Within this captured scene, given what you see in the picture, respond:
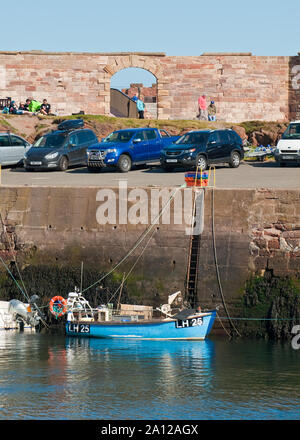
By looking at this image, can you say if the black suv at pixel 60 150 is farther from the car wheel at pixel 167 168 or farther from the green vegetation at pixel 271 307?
the green vegetation at pixel 271 307

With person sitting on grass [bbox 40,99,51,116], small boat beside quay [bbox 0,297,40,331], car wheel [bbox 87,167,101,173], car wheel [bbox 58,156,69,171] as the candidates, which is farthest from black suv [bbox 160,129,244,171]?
person sitting on grass [bbox 40,99,51,116]

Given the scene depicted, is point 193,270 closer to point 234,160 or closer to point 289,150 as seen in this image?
point 289,150

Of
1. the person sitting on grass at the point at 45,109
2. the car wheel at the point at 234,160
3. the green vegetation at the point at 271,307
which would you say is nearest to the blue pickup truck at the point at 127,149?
the car wheel at the point at 234,160

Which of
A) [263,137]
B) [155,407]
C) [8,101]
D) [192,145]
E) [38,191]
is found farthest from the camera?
[8,101]

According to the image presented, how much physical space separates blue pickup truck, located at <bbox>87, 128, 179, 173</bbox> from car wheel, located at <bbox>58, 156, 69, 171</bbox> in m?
1.12

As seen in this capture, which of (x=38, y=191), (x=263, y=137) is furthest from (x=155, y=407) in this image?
(x=263, y=137)

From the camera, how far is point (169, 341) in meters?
26.7

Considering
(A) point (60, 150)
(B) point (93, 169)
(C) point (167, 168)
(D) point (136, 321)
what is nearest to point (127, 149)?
(B) point (93, 169)

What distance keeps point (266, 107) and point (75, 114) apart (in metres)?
10.0

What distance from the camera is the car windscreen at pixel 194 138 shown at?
119ft

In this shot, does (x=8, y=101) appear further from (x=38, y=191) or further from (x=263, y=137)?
(x=38, y=191)

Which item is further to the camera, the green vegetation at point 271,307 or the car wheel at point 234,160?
the car wheel at point 234,160

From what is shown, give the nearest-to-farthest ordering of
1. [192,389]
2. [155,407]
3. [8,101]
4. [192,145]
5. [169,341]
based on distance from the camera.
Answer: [155,407] < [192,389] < [169,341] < [192,145] < [8,101]

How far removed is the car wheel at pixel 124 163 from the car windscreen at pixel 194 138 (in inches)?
78.2
